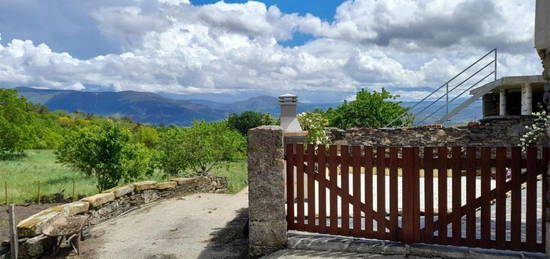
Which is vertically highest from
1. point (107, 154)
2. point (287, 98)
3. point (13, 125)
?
point (287, 98)

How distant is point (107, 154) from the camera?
15.2m

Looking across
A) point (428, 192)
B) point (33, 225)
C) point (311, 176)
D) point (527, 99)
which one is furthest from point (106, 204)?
point (527, 99)

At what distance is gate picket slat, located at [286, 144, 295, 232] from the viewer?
5.82 metres

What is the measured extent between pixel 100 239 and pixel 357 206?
5.17 m

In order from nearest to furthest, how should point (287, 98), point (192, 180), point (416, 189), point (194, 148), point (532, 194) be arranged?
point (532, 194), point (416, 189), point (287, 98), point (192, 180), point (194, 148)

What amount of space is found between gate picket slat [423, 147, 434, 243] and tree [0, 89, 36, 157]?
33484mm

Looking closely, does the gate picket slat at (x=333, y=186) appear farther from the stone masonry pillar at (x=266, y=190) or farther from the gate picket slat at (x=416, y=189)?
the gate picket slat at (x=416, y=189)

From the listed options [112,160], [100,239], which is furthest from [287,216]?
[112,160]

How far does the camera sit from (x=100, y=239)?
797 cm

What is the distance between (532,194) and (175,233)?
5.95 meters

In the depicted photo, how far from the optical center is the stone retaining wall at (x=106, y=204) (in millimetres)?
7055

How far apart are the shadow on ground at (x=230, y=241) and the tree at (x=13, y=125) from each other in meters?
29.3

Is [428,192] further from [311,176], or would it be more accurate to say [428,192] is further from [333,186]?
[311,176]

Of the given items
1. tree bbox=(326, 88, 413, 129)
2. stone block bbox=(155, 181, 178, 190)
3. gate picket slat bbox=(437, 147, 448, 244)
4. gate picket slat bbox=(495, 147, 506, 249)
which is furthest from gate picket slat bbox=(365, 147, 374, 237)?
tree bbox=(326, 88, 413, 129)
